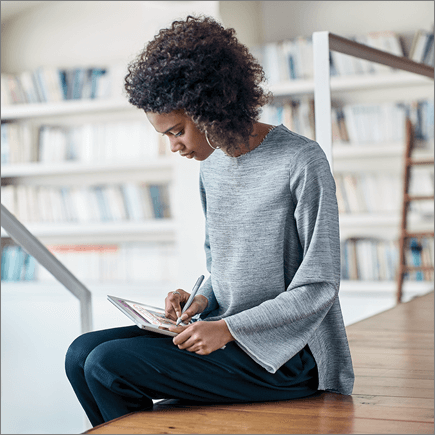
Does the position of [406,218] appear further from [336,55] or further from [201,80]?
[201,80]

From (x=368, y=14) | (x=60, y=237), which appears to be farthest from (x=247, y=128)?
(x=60, y=237)

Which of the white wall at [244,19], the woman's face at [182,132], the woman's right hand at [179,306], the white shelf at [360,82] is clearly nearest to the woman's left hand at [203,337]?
the woman's right hand at [179,306]

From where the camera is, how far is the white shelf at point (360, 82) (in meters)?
3.04

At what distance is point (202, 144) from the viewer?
1.13 meters

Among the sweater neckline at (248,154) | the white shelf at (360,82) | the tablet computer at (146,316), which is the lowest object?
the tablet computer at (146,316)

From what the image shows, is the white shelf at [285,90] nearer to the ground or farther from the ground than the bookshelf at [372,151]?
farther from the ground

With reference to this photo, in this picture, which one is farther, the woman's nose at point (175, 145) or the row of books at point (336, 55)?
the row of books at point (336, 55)

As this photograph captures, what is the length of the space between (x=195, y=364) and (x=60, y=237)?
2916mm

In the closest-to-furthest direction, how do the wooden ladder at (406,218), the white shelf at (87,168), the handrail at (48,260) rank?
the handrail at (48,260), the wooden ladder at (406,218), the white shelf at (87,168)

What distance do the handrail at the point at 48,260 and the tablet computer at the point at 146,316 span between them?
0.50 m

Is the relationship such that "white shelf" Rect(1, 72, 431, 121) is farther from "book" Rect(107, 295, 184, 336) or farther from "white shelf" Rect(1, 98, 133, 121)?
"book" Rect(107, 295, 184, 336)

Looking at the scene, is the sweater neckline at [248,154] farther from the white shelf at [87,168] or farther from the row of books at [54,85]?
the row of books at [54,85]

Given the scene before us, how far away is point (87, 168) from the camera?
356 centimetres

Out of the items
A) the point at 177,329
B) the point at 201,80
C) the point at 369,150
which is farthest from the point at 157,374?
the point at 369,150
